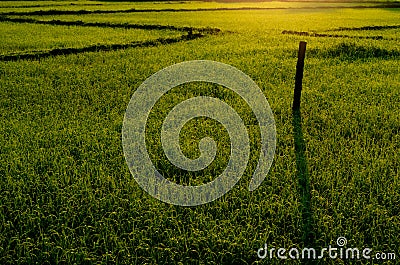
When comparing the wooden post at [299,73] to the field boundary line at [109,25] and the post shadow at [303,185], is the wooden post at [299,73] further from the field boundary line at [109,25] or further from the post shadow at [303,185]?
the field boundary line at [109,25]

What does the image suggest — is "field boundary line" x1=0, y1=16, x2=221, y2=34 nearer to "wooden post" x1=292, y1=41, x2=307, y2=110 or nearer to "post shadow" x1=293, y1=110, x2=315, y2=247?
"wooden post" x1=292, y1=41, x2=307, y2=110

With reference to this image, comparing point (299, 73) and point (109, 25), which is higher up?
point (109, 25)

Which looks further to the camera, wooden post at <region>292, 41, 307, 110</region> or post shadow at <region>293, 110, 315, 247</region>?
wooden post at <region>292, 41, 307, 110</region>

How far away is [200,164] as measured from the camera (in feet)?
14.1

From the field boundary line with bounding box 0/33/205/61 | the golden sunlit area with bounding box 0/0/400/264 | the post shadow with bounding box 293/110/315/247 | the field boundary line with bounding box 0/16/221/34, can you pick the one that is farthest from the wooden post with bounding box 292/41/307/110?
the field boundary line with bounding box 0/16/221/34

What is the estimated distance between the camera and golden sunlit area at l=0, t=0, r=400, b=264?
3033mm

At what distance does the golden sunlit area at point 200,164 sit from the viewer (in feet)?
9.95

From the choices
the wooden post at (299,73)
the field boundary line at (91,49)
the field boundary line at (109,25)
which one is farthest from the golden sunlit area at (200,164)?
the field boundary line at (109,25)

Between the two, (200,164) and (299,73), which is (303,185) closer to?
(200,164)

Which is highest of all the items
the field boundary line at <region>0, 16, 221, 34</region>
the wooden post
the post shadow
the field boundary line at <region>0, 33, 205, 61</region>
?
the field boundary line at <region>0, 16, 221, 34</region>

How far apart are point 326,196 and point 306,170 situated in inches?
20.1

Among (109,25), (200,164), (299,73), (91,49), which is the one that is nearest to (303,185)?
(200,164)

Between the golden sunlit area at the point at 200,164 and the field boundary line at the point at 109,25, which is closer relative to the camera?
the golden sunlit area at the point at 200,164

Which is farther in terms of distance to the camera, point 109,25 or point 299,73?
point 109,25
